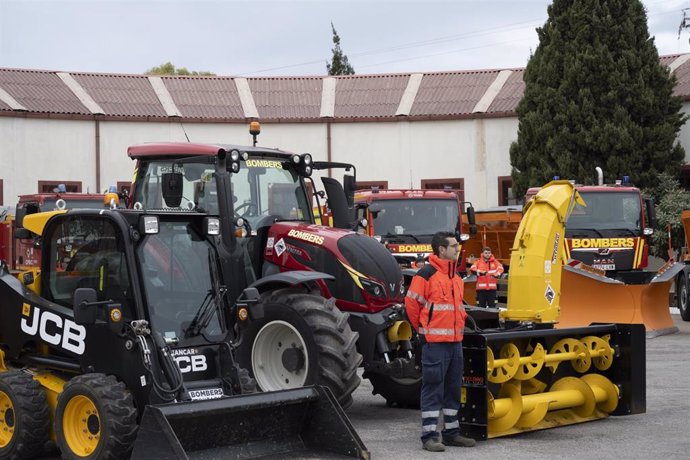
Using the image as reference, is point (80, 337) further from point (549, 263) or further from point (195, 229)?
point (549, 263)

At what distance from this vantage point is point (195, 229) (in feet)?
29.2

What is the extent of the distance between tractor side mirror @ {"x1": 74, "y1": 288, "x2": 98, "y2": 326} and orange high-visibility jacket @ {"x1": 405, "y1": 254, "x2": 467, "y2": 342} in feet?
9.25

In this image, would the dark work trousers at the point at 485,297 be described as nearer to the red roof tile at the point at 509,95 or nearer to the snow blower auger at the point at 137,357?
the snow blower auger at the point at 137,357

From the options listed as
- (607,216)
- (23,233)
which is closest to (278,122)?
(607,216)

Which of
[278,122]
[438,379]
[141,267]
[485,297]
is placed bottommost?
[485,297]

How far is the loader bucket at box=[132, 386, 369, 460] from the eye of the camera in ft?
24.5

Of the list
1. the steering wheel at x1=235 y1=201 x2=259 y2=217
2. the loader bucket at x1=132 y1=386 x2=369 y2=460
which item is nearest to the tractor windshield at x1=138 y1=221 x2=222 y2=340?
the loader bucket at x1=132 y1=386 x2=369 y2=460

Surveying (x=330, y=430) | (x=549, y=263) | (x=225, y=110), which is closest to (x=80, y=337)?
(x=330, y=430)

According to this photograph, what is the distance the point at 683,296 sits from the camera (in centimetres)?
2305

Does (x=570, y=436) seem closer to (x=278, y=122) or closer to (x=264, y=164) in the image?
(x=264, y=164)

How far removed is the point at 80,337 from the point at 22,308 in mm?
837

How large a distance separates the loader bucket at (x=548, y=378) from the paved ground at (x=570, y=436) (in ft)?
0.52

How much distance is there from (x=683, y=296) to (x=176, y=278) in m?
16.8

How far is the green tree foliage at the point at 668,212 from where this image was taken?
28812 mm
